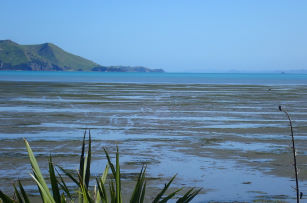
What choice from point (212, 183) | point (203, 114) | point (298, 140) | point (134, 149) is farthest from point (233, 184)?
point (203, 114)

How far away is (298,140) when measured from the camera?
17125 mm

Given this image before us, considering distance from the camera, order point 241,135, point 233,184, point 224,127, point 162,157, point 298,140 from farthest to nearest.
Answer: point 224,127, point 241,135, point 298,140, point 162,157, point 233,184

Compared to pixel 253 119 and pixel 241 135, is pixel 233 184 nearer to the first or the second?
pixel 241 135

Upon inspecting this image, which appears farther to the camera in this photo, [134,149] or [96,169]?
[134,149]

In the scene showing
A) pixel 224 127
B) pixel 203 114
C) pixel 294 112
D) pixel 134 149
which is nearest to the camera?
pixel 134 149

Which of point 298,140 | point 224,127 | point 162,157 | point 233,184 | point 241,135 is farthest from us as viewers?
point 224,127

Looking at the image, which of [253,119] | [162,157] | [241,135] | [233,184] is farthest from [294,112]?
[233,184]

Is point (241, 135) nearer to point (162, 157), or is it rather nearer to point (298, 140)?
point (298, 140)

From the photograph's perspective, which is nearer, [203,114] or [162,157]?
[162,157]

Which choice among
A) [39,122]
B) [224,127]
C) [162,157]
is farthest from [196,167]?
[39,122]

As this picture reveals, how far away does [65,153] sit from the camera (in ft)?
45.0

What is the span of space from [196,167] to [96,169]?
2424 mm

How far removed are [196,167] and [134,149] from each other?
2.97 m

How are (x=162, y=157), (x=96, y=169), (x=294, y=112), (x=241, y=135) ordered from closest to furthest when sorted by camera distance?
(x=96, y=169), (x=162, y=157), (x=241, y=135), (x=294, y=112)
